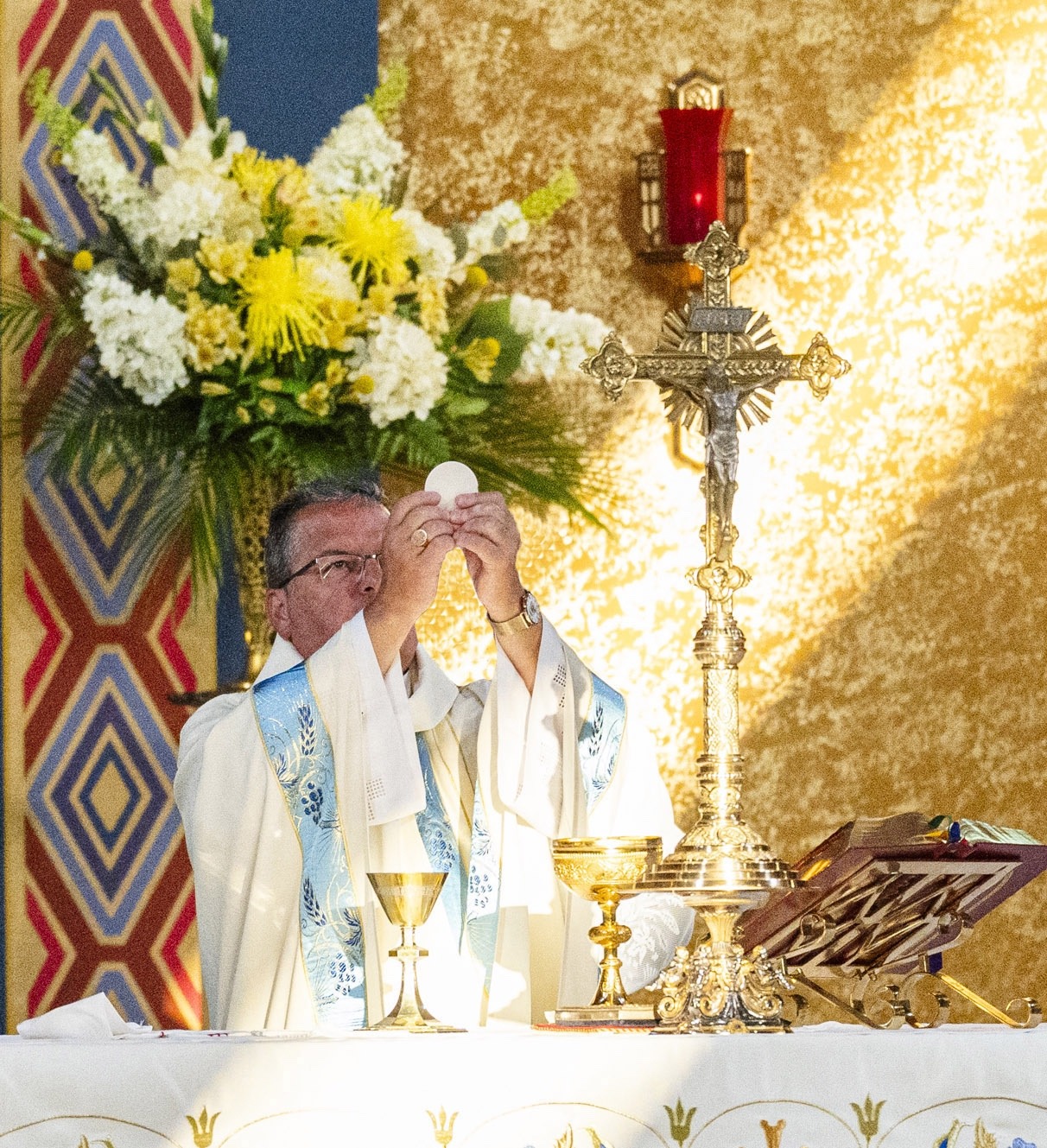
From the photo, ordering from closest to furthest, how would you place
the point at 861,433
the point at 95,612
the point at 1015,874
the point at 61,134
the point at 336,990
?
the point at 1015,874 → the point at 336,990 → the point at 61,134 → the point at 95,612 → the point at 861,433

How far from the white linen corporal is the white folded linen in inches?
22.9

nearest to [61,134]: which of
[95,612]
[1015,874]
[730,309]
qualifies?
[95,612]

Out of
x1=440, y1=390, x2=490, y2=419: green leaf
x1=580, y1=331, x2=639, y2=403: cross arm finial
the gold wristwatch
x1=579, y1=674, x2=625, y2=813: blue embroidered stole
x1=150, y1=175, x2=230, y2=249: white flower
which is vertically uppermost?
x1=150, y1=175, x2=230, y2=249: white flower

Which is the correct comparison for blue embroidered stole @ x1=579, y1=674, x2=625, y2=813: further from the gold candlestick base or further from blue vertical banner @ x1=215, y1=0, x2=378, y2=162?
blue vertical banner @ x1=215, y1=0, x2=378, y2=162

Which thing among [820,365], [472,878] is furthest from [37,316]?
[820,365]

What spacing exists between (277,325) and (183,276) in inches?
7.6

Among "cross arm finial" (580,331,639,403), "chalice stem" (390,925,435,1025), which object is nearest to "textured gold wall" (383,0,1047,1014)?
"cross arm finial" (580,331,639,403)

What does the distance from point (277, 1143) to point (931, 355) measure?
2865 millimetres

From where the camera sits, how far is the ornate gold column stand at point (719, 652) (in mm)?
2164

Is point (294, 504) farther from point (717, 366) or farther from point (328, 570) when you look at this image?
point (717, 366)

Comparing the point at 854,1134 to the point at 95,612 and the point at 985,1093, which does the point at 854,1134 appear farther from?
the point at 95,612

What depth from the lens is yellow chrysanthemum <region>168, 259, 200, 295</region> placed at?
338cm

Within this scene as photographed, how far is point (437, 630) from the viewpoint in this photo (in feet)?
13.9

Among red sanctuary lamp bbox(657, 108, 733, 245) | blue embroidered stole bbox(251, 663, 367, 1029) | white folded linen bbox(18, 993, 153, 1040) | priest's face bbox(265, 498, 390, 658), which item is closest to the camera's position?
white folded linen bbox(18, 993, 153, 1040)
